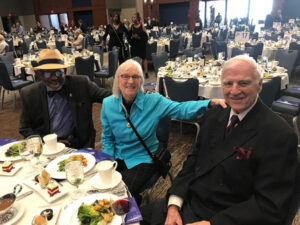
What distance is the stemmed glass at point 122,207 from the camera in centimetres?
114

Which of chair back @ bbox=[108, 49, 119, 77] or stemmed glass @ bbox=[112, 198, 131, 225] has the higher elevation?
chair back @ bbox=[108, 49, 119, 77]

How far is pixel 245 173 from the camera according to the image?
129 centimetres

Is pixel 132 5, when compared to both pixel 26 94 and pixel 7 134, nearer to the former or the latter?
pixel 7 134

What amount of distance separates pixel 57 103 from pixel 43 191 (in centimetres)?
111

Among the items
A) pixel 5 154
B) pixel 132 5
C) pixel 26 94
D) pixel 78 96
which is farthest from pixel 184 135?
pixel 132 5

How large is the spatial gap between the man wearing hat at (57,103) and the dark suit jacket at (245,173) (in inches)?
48.3

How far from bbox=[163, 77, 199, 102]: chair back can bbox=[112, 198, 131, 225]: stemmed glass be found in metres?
2.24

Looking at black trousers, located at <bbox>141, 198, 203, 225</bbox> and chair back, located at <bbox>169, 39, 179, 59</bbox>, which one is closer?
black trousers, located at <bbox>141, 198, 203, 225</bbox>

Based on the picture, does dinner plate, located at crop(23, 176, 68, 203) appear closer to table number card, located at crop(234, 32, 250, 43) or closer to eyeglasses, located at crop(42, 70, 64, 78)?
eyeglasses, located at crop(42, 70, 64, 78)

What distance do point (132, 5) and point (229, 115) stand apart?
64.6 ft

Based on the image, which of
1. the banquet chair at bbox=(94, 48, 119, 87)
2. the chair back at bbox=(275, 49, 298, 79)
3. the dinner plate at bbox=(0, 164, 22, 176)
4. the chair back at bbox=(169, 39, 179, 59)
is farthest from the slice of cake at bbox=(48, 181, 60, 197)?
the chair back at bbox=(169, 39, 179, 59)

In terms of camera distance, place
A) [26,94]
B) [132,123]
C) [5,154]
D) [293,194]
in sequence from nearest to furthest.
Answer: [293,194]
[5,154]
[132,123]
[26,94]

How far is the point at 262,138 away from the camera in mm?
1241

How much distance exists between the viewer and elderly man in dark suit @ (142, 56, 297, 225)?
1.19m
